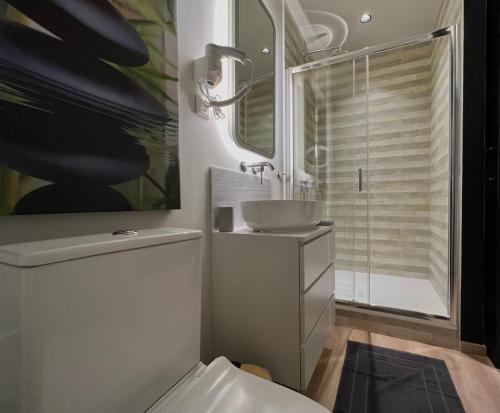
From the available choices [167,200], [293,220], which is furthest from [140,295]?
[293,220]

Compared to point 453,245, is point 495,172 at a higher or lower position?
higher

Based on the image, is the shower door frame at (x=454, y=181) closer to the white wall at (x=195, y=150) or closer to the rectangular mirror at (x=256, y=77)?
the rectangular mirror at (x=256, y=77)

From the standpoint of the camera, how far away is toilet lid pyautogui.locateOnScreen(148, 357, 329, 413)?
1.99ft

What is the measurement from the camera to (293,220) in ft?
3.92

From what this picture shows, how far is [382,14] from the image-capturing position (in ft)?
7.35

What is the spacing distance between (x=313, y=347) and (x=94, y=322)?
0.98 m

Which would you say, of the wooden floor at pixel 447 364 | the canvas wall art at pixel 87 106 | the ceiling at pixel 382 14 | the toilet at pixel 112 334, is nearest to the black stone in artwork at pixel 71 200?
the canvas wall art at pixel 87 106

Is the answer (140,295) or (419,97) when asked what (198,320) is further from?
(419,97)

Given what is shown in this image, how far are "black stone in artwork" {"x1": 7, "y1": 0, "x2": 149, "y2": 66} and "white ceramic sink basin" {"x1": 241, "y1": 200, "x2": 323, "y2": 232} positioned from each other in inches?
27.9

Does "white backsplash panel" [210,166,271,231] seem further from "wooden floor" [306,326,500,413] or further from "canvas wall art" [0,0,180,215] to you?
"wooden floor" [306,326,500,413]

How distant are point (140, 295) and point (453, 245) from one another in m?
1.94

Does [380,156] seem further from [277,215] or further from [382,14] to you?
[277,215]

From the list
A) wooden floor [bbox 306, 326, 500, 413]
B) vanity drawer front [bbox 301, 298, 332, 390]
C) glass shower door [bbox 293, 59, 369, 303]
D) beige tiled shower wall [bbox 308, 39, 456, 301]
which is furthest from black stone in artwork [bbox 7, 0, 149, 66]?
Result: beige tiled shower wall [bbox 308, 39, 456, 301]

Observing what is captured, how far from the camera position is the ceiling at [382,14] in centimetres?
213
